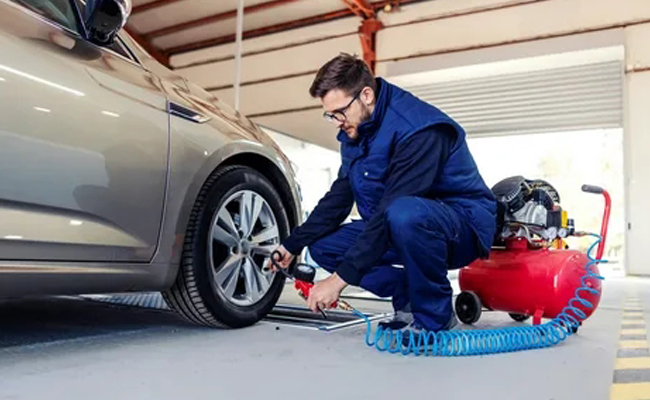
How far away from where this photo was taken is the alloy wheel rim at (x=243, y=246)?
193 cm

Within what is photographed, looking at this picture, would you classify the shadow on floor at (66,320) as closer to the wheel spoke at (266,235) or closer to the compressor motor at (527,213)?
Answer: the wheel spoke at (266,235)

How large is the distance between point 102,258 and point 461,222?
106 centimetres

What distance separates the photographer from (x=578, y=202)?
7.32 metres

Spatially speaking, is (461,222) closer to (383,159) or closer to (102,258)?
(383,159)

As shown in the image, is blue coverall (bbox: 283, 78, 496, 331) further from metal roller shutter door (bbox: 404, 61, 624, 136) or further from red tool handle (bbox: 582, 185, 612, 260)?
metal roller shutter door (bbox: 404, 61, 624, 136)

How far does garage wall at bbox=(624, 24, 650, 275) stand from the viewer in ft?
21.3

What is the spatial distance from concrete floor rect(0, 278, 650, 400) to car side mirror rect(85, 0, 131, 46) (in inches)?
37.0

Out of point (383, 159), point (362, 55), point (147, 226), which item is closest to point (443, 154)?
point (383, 159)

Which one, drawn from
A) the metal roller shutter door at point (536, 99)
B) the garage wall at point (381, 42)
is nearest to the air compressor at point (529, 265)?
the metal roller shutter door at point (536, 99)

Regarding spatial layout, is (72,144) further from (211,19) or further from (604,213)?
(211,19)

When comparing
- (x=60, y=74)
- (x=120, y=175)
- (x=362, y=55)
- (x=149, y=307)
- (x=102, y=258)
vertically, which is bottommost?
(x=149, y=307)

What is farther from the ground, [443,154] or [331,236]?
[443,154]

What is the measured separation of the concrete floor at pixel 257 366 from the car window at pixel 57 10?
96cm

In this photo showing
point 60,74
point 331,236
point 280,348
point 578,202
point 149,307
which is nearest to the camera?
point 60,74
